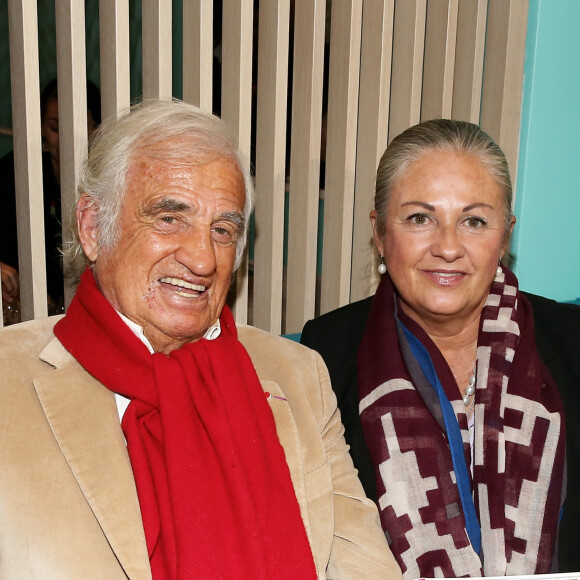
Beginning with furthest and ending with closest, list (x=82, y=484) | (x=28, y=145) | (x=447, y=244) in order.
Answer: (x=447, y=244)
(x=28, y=145)
(x=82, y=484)

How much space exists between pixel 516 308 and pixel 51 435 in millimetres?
1427

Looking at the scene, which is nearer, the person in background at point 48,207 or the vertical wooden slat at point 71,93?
the vertical wooden slat at point 71,93

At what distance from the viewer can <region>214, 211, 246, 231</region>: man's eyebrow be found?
183cm

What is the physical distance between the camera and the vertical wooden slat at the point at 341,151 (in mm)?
2580

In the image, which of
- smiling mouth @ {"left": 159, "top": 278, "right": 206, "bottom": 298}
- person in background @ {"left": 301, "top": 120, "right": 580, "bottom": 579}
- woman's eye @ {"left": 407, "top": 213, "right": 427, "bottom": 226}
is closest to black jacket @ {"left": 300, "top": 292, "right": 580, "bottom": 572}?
person in background @ {"left": 301, "top": 120, "right": 580, "bottom": 579}

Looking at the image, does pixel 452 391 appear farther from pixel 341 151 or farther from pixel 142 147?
pixel 142 147

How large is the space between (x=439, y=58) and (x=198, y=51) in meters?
0.95

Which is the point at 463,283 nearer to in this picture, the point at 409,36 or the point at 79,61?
the point at 409,36

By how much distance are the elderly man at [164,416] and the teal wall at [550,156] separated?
142 centimetres

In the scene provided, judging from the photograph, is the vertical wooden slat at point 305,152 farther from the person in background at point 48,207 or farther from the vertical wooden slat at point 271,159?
the person in background at point 48,207

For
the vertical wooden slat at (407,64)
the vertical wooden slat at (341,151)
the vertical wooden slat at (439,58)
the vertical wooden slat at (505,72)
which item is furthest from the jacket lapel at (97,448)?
the vertical wooden slat at (505,72)

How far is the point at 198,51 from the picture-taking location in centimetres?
226

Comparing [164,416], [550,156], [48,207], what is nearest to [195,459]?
[164,416]

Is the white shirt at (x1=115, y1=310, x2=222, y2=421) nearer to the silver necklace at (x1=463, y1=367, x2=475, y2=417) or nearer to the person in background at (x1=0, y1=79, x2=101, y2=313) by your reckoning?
the person in background at (x1=0, y1=79, x2=101, y2=313)
